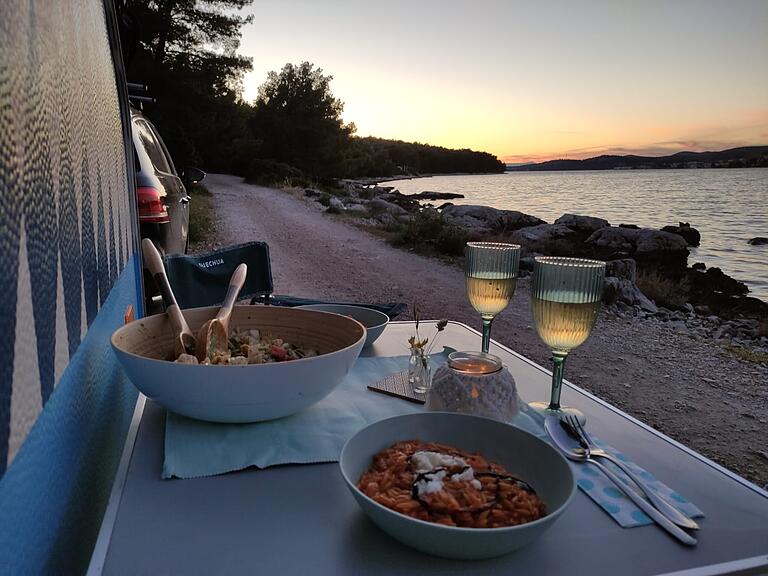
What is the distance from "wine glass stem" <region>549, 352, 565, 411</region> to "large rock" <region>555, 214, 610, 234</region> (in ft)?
42.5

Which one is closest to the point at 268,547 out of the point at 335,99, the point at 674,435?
the point at 674,435

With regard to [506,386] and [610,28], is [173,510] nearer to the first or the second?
[506,386]

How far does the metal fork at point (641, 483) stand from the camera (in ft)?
2.15

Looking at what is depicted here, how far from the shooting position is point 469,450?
77 cm

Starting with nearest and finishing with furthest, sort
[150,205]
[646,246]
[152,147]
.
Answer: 1. [150,205]
2. [152,147]
3. [646,246]

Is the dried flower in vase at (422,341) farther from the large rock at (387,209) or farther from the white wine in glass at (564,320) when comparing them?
the large rock at (387,209)

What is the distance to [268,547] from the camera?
0.59 meters

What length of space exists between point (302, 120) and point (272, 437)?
1253 inches

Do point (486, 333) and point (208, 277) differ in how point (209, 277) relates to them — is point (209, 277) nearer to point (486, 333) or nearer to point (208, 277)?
point (208, 277)

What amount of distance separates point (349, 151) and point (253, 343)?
3302cm

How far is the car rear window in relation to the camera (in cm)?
358

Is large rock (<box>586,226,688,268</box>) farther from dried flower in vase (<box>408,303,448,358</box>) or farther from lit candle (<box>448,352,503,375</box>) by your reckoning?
lit candle (<box>448,352,503,375</box>)

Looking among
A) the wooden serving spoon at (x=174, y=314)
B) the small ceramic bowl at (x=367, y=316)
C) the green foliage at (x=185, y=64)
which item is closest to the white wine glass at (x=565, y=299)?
the small ceramic bowl at (x=367, y=316)

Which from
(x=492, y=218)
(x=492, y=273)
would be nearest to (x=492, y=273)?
(x=492, y=273)
